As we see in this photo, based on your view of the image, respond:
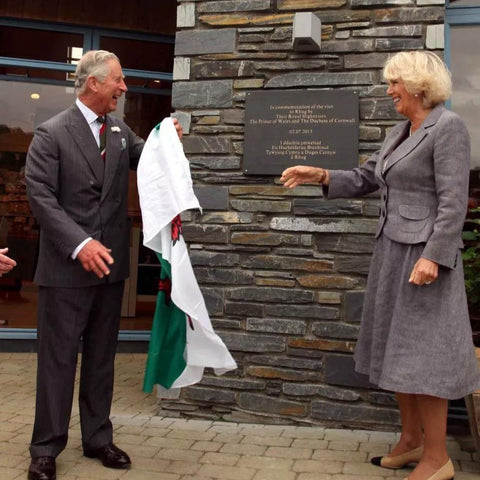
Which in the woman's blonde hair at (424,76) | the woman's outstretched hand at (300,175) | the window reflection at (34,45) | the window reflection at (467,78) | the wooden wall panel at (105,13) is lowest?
the woman's outstretched hand at (300,175)

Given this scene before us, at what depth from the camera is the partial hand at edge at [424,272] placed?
2955 millimetres

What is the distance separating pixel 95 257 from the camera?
309 centimetres

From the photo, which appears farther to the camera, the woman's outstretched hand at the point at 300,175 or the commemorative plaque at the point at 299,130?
the commemorative plaque at the point at 299,130

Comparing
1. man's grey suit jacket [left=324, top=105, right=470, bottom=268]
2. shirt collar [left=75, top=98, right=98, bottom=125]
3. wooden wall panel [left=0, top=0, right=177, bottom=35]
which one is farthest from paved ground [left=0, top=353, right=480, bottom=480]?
wooden wall panel [left=0, top=0, right=177, bottom=35]

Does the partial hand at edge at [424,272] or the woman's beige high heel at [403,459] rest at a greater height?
the partial hand at edge at [424,272]

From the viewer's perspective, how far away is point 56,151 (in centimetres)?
328

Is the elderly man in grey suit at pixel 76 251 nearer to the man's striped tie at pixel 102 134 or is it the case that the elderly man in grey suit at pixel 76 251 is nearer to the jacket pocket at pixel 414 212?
the man's striped tie at pixel 102 134

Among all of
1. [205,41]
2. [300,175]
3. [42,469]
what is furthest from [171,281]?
[205,41]

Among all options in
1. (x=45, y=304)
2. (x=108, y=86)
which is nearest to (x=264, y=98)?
(x=108, y=86)

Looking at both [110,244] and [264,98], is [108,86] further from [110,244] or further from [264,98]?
[264,98]

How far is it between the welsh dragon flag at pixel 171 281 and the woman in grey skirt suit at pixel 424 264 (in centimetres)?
81

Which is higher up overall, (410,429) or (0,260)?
(0,260)

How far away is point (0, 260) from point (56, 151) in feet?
2.31

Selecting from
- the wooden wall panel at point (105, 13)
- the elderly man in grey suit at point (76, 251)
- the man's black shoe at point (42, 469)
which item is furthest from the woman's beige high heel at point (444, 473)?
the wooden wall panel at point (105, 13)
